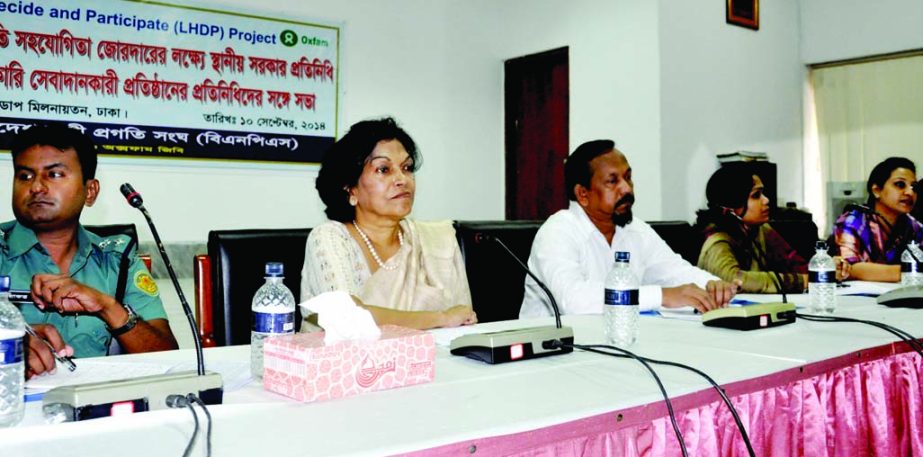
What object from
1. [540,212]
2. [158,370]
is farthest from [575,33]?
[158,370]

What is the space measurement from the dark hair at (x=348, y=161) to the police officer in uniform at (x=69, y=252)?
50 centimetres

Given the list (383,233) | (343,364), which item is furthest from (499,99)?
(343,364)

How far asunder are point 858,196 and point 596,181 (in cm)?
317

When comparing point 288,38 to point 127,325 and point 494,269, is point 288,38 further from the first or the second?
point 127,325

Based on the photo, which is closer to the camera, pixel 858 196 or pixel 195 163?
pixel 195 163

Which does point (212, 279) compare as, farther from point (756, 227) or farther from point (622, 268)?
point (756, 227)

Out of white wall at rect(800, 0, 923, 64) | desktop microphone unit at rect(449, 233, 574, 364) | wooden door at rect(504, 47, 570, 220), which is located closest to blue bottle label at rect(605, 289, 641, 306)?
desktop microphone unit at rect(449, 233, 574, 364)

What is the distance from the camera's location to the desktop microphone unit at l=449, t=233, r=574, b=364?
48.1 inches

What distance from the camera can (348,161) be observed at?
1.97m

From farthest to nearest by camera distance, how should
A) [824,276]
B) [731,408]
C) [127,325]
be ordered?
[824,276], [127,325], [731,408]

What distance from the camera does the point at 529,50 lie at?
4.91 metres

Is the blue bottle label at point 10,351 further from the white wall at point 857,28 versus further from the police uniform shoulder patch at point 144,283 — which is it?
the white wall at point 857,28

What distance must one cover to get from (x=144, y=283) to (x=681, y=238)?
73.0 inches

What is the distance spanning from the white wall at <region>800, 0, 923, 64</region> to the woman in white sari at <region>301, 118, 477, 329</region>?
12.5 ft
